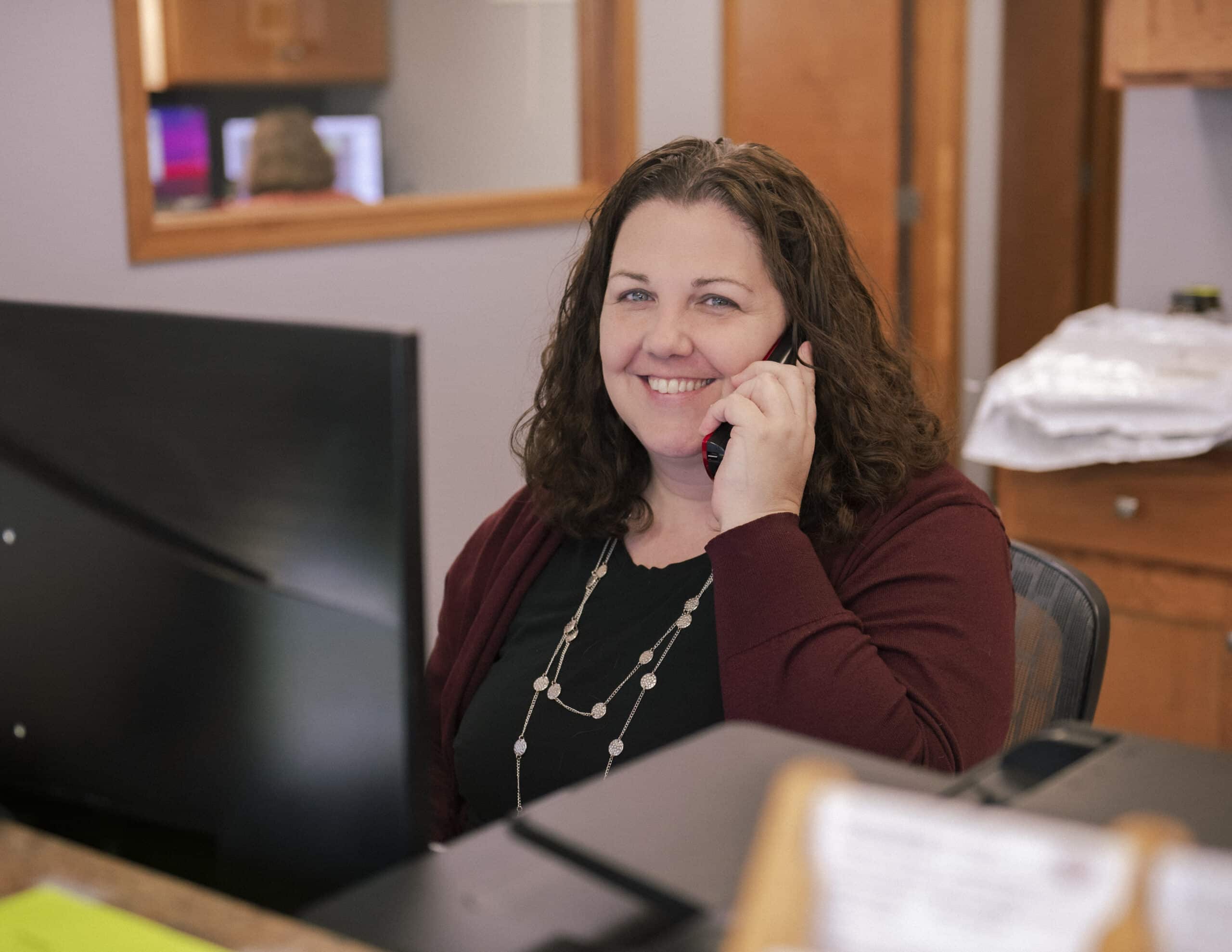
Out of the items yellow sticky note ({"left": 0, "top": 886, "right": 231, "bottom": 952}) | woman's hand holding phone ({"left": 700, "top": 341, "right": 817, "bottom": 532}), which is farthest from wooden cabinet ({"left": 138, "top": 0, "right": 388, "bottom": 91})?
yellow sticky note ({"left": 0, "top": 886, "right": 231, "bottom": 952})

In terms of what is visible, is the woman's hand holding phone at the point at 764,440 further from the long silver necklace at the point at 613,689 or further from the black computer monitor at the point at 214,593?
the black computer monitor at the point at 214,593

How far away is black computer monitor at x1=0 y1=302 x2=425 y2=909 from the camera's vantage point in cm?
66

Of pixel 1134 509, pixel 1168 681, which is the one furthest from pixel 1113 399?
pixel 1168 681

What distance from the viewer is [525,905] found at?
2.00 feet

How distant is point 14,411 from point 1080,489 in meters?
1.93

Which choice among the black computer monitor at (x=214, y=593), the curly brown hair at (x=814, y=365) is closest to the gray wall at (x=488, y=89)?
the curly brown hair at (x=814, y=365)

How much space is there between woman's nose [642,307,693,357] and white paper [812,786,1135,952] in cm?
95

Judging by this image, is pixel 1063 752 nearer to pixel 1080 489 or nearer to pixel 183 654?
pixel 183 654

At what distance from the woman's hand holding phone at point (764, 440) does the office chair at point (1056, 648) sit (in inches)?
9.4

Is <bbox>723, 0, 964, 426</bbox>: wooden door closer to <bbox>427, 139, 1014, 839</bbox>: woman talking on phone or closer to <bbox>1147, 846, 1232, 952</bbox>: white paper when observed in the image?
<bbox>427, 139, 1014, 839</bbox>: woman talking on phone

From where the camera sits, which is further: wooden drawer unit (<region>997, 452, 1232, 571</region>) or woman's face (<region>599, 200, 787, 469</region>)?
wooden drawer unit (<region>997, 452, 1232, 571</region>)

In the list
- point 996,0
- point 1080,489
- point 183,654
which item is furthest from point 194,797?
point 996,0

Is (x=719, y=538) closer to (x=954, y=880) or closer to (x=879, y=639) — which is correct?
(x=879, y=639)

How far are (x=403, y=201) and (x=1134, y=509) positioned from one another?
5.19 ft
